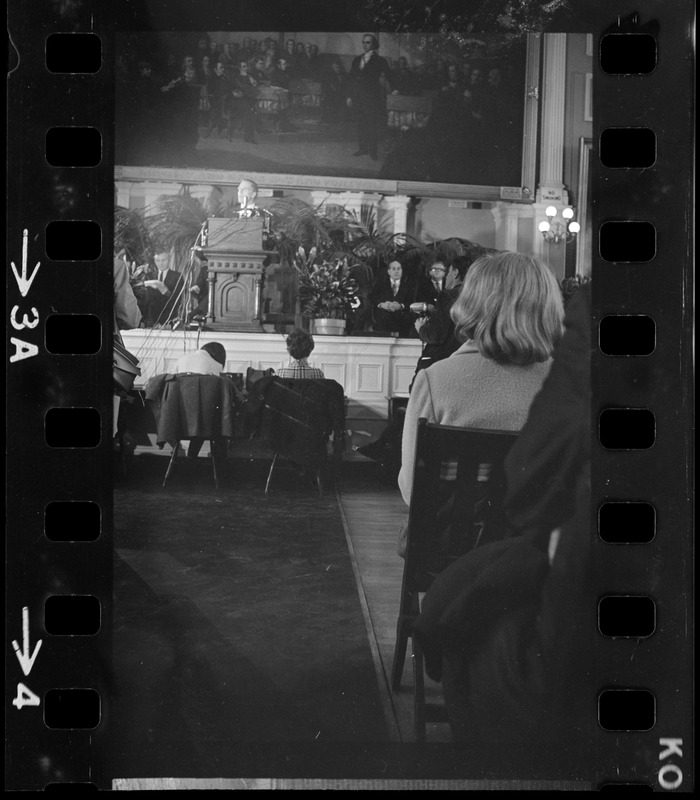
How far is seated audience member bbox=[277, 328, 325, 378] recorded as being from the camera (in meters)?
2.09

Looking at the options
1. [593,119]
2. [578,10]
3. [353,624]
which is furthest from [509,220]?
[353,624]

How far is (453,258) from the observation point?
208 cm

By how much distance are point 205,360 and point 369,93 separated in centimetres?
75

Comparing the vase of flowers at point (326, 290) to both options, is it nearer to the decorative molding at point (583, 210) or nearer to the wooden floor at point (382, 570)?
the wooden floor at point (382, 570)

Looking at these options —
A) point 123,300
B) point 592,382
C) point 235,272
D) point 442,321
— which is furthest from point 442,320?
point 123,300

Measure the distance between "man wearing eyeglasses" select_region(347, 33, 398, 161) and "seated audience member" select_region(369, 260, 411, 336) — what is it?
0.28 m

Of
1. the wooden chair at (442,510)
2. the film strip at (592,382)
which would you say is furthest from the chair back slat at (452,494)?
the film strip at (592,382)

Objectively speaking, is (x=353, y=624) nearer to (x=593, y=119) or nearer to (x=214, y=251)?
(x=214, y=251)

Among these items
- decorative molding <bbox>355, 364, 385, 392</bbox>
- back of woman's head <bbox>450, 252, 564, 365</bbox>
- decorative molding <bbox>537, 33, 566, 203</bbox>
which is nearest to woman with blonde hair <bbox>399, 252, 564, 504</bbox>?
back of woman's head <bbox>450, 252, 564, 365</bbox>

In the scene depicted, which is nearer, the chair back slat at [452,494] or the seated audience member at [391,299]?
the chair back slat at [452,494]

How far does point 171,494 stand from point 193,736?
0.57m

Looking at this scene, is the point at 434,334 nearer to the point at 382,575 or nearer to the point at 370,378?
the point at 370,378

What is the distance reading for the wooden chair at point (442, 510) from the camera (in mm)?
2029

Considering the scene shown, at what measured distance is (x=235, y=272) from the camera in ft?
7.02
